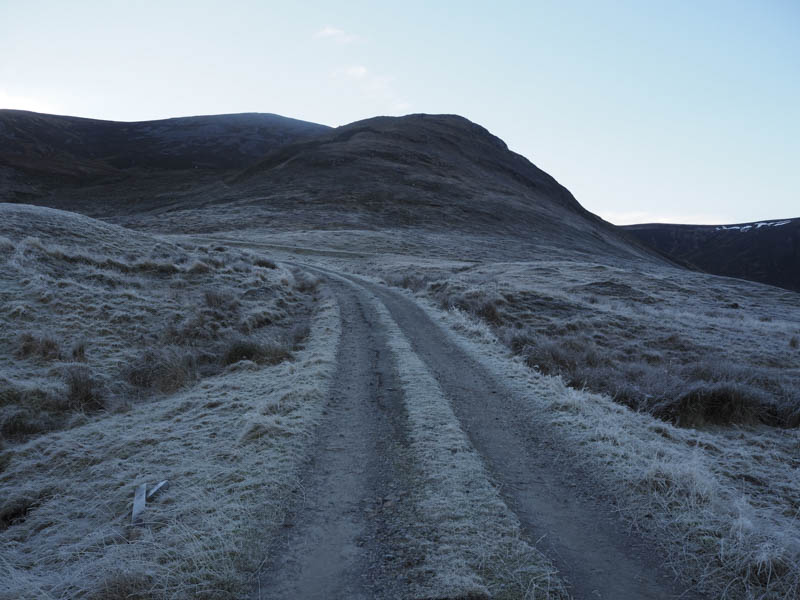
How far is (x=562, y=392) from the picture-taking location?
966 cm

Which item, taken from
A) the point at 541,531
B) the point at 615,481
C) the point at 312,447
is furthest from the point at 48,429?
the point at 615,481

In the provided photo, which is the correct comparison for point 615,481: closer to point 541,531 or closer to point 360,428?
point 541,531

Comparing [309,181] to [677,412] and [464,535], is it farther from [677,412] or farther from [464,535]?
[464,535]

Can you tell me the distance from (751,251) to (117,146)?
22701cm

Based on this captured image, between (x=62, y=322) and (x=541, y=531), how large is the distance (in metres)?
14.2

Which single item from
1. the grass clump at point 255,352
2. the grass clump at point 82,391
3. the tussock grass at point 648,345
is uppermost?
the tussock grass at point 648,345

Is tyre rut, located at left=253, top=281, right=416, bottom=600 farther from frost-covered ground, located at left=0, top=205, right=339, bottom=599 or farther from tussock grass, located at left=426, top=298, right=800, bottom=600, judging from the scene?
tussock grass, located at left=426, top=298, right=800, bottom=600

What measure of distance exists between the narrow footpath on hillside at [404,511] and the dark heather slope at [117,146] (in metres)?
106

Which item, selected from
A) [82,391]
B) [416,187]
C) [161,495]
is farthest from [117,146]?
[161,495]

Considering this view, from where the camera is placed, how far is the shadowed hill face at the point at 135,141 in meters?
108

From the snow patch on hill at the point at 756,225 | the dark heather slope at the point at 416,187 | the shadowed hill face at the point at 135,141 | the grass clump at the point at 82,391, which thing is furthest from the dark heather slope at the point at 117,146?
the snow patch on hill at the point at 756,225

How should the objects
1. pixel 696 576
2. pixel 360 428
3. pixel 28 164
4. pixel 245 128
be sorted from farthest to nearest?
1. pixel 245 128
2. pixel 28 164
3. pixel 360 428
4. pixel 696 576

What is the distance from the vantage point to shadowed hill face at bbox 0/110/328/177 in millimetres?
108119

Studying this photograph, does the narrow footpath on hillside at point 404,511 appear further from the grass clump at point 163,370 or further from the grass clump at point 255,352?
the grass clump at point 163,370
